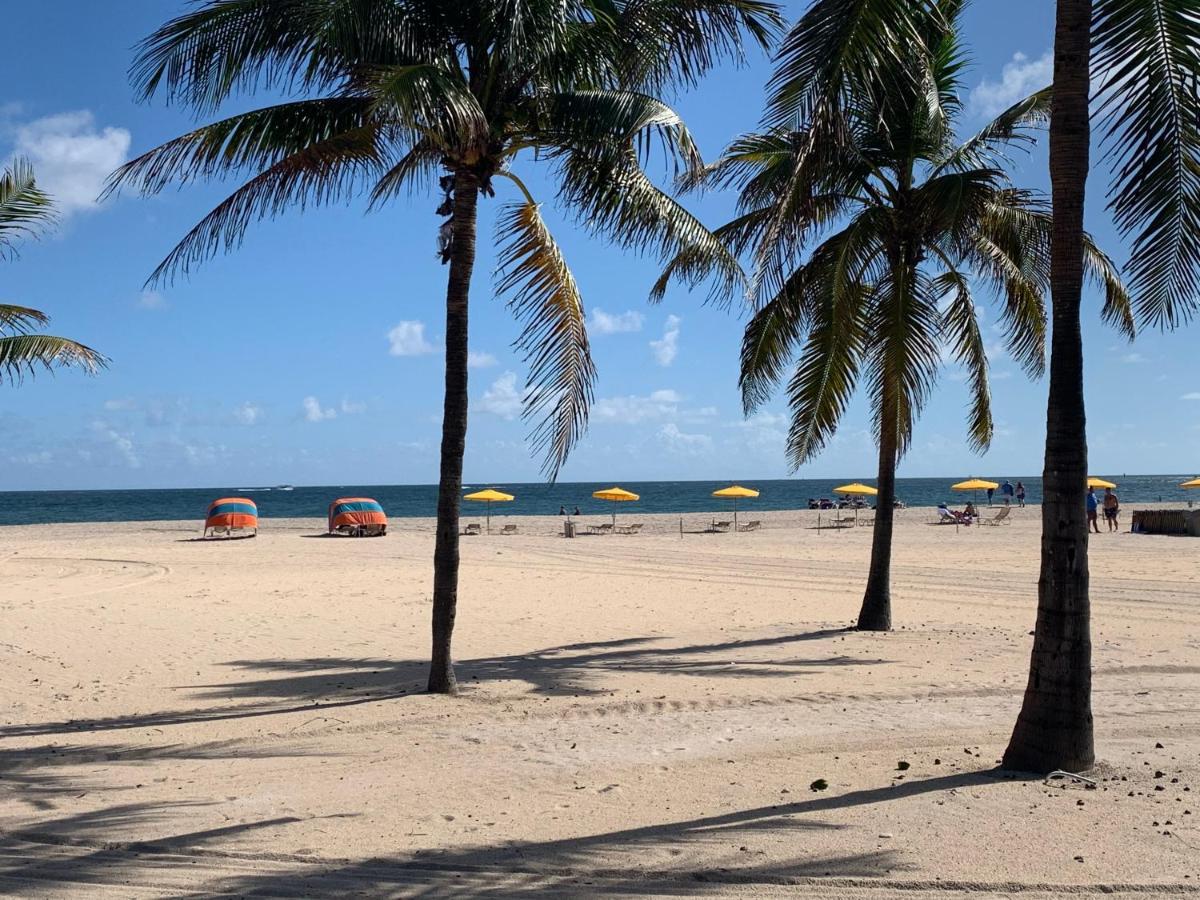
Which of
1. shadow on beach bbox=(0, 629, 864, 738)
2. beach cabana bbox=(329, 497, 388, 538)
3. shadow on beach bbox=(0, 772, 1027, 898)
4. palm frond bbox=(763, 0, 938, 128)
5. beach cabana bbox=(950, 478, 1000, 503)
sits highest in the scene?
palm frond bbox=(763, 0, 938, 128)

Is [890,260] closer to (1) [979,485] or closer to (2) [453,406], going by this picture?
(2) [453,406]

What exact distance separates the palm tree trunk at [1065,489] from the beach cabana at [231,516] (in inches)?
1140

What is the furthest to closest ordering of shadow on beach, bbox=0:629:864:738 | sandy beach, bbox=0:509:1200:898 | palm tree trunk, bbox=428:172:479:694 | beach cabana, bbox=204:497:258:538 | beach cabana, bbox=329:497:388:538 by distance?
beach cabana, bbox=329:497:388:538
beach cabana, bbox=204:497:258:538
palm tree trunk, bbox=428:172:479:694
shadow on beach, bbox=0:629:864:738
sandy beach, bbox=0:509:1200:898

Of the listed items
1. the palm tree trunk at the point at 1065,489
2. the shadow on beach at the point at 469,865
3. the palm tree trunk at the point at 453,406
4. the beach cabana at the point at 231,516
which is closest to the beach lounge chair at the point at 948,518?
the beach cabana at the point at 231,516

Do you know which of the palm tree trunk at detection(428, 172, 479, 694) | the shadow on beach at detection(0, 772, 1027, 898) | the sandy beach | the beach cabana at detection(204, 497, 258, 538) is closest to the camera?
the shadow on beach at detection(0, 772, 1027, 898)

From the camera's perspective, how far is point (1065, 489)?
5863mm

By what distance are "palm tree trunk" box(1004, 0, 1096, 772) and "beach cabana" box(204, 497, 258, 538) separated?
28.9 meters

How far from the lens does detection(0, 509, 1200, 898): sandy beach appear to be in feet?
14.8

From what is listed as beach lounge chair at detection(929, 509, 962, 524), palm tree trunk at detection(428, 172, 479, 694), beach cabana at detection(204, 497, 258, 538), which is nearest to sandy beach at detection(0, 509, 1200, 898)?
palm tree trunk at detection(428, 172, 479, 694)

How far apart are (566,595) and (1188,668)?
9528mm

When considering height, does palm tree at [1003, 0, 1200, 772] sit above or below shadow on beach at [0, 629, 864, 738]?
above

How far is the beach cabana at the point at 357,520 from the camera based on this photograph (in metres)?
33.1

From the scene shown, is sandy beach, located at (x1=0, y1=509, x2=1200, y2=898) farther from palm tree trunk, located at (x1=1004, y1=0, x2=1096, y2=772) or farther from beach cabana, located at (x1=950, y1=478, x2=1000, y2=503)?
beach cabana, located at (x1=950, y1=478, x2=1000, y2=503)

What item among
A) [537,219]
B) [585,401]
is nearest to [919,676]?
[585,401]
